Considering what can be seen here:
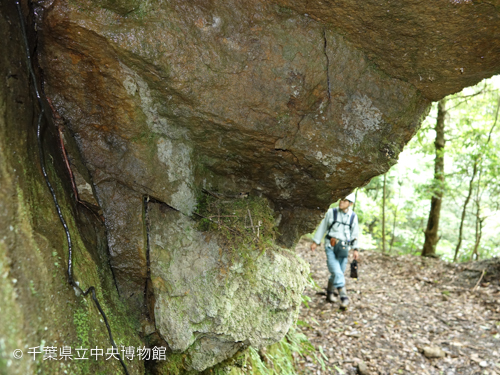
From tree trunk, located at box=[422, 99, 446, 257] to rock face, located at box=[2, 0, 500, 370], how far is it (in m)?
6.59

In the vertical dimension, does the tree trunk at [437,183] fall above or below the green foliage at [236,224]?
above

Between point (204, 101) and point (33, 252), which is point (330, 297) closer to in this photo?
point (204, 101)

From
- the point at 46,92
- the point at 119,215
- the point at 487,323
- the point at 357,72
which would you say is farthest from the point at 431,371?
the point at 46,92

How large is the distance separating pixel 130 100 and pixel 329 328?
17.1ft

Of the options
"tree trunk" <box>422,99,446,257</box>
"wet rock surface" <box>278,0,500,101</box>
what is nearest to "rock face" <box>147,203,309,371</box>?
"wet rock surface" <box>278,0,500,101</box>

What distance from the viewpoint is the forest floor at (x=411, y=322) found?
198 inches

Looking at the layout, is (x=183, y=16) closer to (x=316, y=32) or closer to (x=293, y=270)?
(x=316, y=32)

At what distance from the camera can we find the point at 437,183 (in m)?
8.91

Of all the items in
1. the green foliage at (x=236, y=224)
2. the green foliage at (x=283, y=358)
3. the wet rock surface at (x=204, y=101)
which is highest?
the wet rock surface at (x=204, y=101)

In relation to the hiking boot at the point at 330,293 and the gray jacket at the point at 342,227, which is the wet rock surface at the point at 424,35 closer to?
the gray jacket at the point at 342,227

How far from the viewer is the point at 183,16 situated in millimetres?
2793

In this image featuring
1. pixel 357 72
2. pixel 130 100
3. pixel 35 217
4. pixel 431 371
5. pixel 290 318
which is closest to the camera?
pixel 35 217

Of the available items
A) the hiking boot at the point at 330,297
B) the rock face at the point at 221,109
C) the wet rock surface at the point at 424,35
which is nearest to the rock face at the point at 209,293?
the rock face at the point at 221,109

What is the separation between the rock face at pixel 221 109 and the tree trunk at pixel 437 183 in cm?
659
